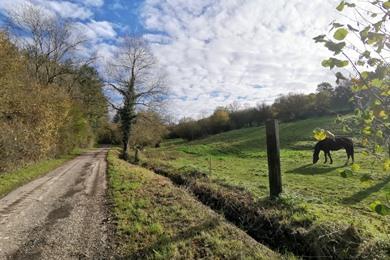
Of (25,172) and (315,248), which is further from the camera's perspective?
(25,172)

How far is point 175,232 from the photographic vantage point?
614cm

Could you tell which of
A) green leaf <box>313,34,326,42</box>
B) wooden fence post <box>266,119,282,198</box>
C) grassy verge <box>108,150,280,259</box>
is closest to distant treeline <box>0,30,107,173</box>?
grassy verge <box>108,150,280,259</box>

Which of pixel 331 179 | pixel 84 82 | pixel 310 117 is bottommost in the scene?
pixel 331 179

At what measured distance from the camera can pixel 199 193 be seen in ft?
32.2

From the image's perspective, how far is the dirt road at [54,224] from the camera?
5449mm

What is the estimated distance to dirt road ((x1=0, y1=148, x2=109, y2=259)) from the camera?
5449 millimetres

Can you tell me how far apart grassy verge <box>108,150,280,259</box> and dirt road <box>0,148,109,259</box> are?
498 mm

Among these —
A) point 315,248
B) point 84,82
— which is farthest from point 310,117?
point 315,248

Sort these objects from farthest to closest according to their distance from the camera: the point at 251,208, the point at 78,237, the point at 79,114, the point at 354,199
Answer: the point at 79,114 → the point at 354,199 → the point at 251,208 → the point at 78,237

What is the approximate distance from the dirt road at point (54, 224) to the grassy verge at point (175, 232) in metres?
0.50

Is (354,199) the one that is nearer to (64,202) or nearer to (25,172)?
(64,202)

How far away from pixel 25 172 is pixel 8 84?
15.7 feet

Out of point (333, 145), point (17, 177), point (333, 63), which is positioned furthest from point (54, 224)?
point (333, 145)

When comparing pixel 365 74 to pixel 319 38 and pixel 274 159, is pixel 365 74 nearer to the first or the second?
pixel 319 38
